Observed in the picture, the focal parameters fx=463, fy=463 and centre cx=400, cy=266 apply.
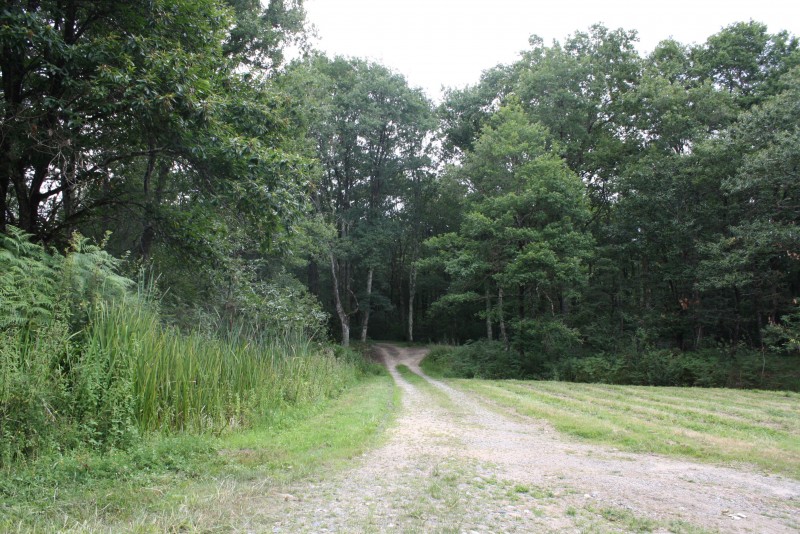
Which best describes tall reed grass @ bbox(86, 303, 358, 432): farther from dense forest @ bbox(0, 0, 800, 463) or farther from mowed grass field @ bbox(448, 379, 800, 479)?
mowed grass field @ bbox(448, 379, 800, 479)

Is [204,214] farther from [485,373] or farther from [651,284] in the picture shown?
[651,284]

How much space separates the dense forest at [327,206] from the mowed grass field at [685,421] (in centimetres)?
508

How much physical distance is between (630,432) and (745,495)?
2973mm

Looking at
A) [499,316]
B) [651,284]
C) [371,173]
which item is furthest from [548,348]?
[371,173]

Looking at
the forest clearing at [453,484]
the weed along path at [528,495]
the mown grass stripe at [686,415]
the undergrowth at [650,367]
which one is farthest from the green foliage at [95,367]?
the undergrowth at [650,367]

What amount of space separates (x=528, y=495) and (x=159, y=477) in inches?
127

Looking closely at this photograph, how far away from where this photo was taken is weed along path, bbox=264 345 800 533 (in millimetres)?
3344

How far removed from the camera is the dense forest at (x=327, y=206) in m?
6.03

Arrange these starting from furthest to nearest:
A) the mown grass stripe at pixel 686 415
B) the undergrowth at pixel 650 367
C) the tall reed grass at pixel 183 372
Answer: the undergrowth at pixel 650 367 → the mown grass stripe at pixel 686 415 → the tall reed grass at pixel 183 372

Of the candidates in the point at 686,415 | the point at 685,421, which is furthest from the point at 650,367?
the point at 685,421

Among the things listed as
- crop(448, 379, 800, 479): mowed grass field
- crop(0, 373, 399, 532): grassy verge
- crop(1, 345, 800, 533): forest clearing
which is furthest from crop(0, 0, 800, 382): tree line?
crop(448, 379, 800, 479): mowed grass field

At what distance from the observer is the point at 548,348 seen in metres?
22.4

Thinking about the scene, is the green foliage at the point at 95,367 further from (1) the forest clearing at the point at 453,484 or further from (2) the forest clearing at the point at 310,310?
(1) the forest clearing at the point at 453,484

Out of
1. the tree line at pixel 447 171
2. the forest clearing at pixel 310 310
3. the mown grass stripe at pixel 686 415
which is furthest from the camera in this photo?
the tree line at pixel 447 171
